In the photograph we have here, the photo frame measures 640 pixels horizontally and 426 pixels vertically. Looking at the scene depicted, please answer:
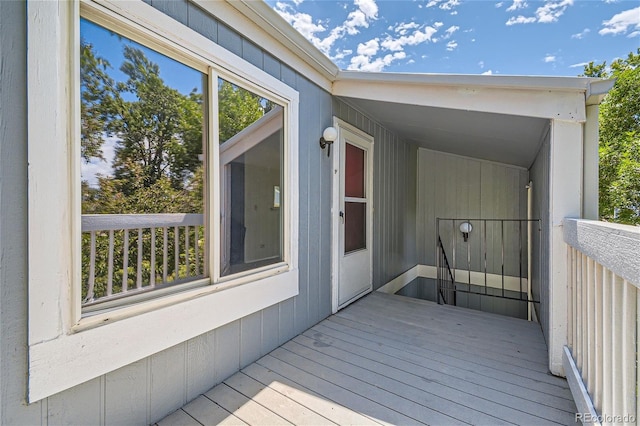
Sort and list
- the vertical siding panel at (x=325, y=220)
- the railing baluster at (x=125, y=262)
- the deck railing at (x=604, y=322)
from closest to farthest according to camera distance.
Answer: the deck railing at (x=604, y=322) → the railing baluster at (x=125, y=262) → the vertical siding panel at (x=325, y=220)

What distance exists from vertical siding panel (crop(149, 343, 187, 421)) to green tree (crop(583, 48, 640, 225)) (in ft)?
35.5

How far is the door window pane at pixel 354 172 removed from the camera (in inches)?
143

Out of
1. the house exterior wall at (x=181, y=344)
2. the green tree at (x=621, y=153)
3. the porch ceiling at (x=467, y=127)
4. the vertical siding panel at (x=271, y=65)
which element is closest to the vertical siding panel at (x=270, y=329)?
the house exterior wall at (x=181, y=344)

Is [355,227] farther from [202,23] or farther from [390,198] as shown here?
[202,23]

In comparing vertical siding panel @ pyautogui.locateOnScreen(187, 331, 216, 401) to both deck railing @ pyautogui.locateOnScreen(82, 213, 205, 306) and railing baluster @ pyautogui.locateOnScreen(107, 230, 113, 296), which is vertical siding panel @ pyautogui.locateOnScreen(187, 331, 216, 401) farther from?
railing baluster @ pyautogui.locateOnScreen(107, 230, 113, 296)

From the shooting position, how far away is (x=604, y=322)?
1.32m

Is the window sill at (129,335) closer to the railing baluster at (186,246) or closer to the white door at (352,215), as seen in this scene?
the railing baluster at (186,246)

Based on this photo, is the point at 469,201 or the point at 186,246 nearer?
the point at 186,246

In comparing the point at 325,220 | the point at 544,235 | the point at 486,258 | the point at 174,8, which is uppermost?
the point at 174,8

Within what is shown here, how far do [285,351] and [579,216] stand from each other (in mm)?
2397

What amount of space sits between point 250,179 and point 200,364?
1.36 m

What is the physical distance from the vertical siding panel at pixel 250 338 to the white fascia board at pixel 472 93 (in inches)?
→ 94.1

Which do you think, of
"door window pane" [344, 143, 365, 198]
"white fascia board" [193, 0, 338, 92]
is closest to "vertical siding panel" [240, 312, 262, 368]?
"door window pane" [344, 143, 365, 198]

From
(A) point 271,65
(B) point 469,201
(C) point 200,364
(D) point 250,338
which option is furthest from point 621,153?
(C) point 200,364
